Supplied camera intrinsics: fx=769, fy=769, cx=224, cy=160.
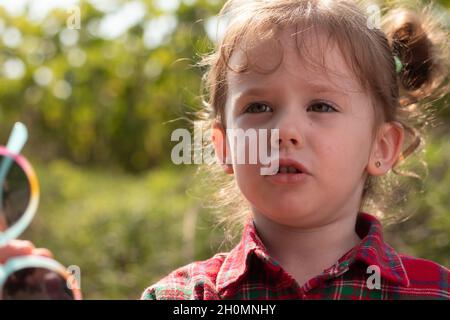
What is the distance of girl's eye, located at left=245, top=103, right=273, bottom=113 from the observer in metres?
1.83

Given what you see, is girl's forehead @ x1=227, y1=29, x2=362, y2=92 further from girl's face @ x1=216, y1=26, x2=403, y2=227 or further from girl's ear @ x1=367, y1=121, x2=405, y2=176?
girl's ear @ x1=367, y1=121, x2=405, y2=176

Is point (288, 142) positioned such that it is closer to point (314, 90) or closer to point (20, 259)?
point (314, 90)

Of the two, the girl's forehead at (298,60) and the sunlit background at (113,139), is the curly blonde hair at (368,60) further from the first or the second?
the sunlit background at (113,139)

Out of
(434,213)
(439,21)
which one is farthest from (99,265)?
(439,21)

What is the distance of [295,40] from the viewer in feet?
5.99

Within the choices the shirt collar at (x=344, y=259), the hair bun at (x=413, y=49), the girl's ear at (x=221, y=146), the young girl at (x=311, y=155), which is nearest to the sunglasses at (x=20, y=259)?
the young girl at (x=311, y=155)

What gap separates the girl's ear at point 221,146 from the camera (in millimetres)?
2062

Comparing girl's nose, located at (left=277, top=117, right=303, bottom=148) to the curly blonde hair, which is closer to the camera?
girl's nose, located at (left=277, top=117, right=303, bottom=148)

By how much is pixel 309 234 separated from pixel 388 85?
1.47 ft

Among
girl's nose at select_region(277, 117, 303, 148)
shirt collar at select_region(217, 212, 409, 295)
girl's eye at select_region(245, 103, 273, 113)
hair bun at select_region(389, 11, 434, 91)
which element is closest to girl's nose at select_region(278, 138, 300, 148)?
girl's nose at select_region(277, 117, 303, 148)

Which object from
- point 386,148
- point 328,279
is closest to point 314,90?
point 386,148

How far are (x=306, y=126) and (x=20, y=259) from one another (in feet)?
2.48

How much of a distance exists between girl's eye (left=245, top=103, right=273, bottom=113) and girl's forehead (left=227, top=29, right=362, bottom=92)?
0.06 meters
